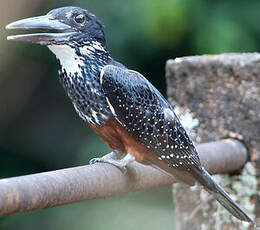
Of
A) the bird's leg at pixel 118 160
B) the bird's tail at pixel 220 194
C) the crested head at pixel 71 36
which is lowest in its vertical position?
the bird's tail at pixel 220 194

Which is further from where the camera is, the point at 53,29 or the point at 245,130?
the point at 245,130

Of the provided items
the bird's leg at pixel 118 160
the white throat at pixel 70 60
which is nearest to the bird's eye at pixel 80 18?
the white throat at pixel 70 60

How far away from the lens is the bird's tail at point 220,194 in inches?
89.4

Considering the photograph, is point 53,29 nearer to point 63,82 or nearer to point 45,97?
point 63,82

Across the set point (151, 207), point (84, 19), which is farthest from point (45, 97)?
point (84, 19)

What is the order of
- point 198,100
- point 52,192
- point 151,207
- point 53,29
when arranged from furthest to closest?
point 151,207
point 198,100
point 53,29
point 52,192

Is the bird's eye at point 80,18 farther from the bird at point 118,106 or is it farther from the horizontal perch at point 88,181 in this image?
the horizontal perch at point 88,181

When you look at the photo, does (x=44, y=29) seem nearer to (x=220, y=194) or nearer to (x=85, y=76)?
(x=85, y=76)

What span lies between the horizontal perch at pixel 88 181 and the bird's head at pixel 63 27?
0.50 metres

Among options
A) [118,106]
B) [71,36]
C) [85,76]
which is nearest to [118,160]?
[118,106]

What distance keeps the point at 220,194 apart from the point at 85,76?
2.09ft

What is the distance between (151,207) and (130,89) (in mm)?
1417

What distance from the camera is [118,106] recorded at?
2.34 m

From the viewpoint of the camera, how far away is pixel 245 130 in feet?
8.26
